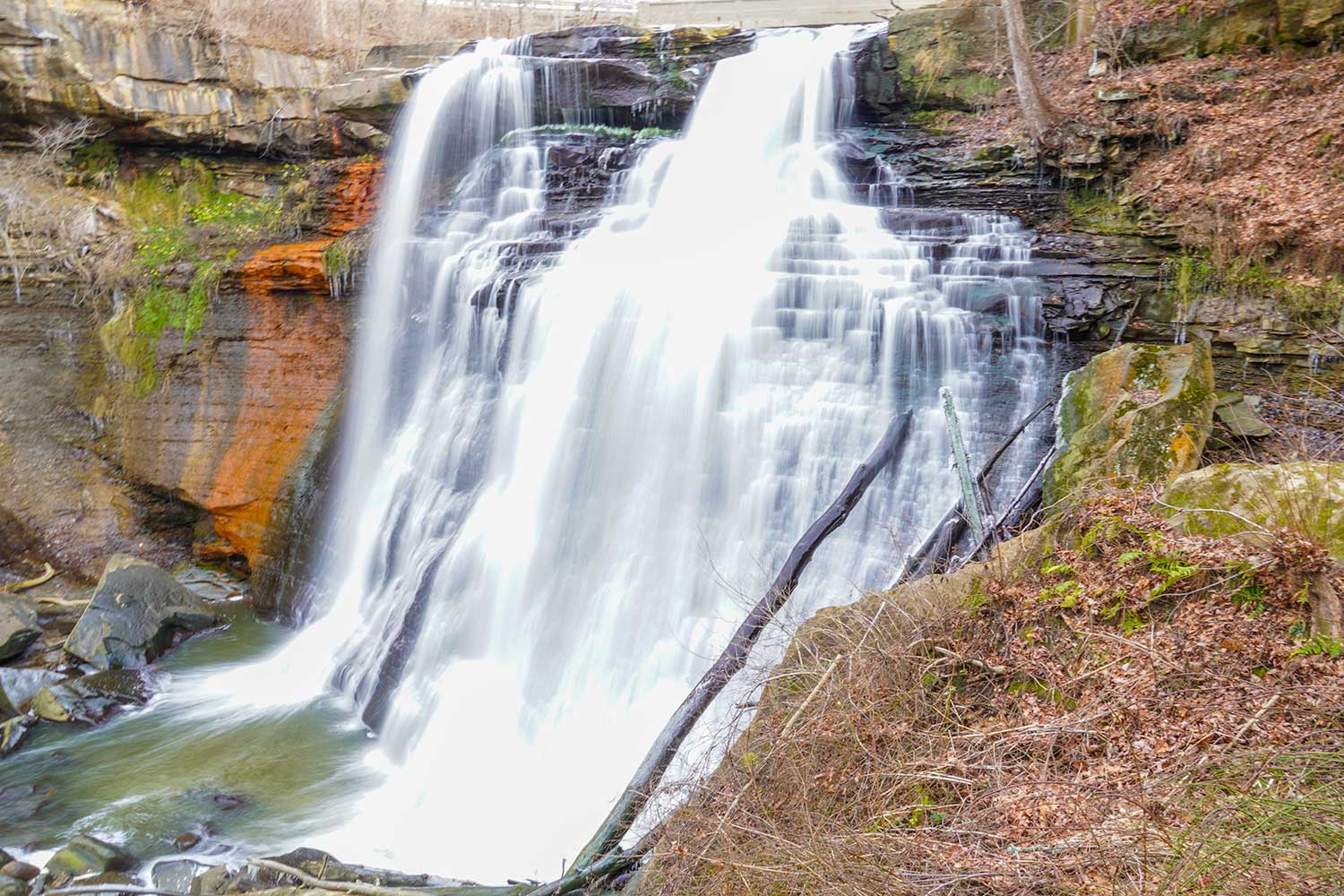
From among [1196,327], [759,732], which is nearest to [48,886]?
[759,732]

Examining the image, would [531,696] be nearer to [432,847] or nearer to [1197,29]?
[432,847]

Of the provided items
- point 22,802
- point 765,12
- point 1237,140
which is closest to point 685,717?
point 22,802

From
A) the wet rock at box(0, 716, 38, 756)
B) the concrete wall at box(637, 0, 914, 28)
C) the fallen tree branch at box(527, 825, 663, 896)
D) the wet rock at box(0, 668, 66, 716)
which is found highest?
the concrete wall at box(637, 0, 914, 28)

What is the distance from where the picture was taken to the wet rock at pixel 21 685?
30.5 feet

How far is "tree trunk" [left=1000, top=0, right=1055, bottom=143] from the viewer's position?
1051 centimetres

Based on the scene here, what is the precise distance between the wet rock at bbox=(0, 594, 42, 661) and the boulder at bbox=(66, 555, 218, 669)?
1.65 ft

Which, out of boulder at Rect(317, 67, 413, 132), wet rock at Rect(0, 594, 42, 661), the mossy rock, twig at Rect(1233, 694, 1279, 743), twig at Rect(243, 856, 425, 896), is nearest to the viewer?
twig at Rect(1233, 694, 1279, 743)

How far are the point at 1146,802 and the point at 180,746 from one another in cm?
838

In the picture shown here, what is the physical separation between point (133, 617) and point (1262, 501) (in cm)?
1098

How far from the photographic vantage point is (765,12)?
18.8m

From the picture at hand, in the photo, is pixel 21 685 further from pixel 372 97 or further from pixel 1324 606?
pixel 1324 606

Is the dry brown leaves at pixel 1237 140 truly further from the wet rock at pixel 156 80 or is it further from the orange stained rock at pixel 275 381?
the wet rock at pixel 156 80

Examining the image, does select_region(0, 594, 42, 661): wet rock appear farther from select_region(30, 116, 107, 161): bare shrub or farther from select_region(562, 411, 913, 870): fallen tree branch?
select_region(562, 411, 913, 870): fallen tree branch

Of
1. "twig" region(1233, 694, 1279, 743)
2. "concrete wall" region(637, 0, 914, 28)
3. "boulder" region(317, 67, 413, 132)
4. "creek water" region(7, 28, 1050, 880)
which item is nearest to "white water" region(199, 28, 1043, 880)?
"creek water" region(7, 28, 1050, 880)
